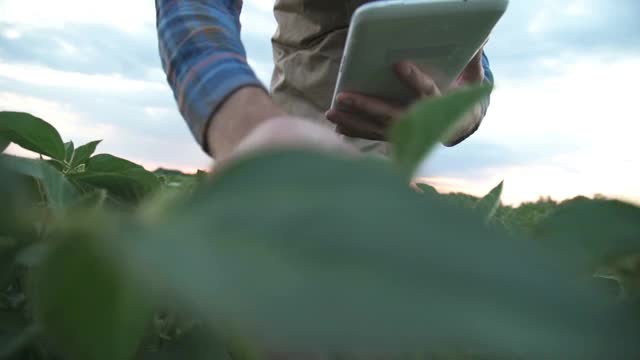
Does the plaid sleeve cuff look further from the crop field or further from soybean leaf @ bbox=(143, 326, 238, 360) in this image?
the crop field

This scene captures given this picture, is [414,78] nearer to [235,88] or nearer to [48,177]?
[235,88]

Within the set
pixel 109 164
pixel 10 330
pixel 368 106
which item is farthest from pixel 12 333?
pixel 368 106

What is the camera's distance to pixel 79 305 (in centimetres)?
16

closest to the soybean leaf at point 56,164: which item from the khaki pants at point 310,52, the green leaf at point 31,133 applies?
the green leaf at point 31,133

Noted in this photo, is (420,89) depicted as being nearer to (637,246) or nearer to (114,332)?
(637,246)

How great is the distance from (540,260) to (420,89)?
1.13m

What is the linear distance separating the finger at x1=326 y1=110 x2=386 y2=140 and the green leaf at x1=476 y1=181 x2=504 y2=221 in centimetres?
97

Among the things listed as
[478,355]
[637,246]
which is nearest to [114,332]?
[637,246]

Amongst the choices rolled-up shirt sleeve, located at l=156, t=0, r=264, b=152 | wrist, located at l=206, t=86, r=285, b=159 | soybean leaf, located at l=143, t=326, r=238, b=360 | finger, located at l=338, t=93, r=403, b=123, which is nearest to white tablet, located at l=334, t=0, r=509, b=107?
finger, located at l=338, t=93, r=403, b=123

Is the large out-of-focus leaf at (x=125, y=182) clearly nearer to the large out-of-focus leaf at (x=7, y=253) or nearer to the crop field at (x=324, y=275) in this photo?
the large out-of-focus leaf at (x=7, y=253)

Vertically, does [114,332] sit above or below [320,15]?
below

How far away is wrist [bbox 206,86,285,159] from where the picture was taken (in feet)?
2.28

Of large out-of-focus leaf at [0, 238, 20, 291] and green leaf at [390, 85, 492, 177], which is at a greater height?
green leaf at [390, 85, 492, 177]

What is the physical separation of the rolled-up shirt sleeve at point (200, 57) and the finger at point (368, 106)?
0.32 meters
